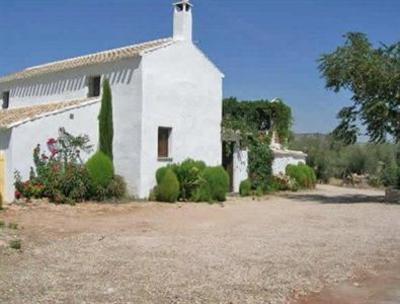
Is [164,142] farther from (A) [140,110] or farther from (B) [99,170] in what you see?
(B) [99,170]

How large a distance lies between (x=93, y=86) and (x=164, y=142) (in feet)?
13.4

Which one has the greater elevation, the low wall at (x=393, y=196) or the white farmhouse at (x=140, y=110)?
the white farmhouse at (x=140, y=110)

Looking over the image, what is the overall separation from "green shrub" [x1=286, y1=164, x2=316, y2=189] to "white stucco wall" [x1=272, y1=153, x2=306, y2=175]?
1.22 feet

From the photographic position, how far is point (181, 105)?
2381 centimetres

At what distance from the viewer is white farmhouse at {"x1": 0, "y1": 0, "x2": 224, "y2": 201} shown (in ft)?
66.6

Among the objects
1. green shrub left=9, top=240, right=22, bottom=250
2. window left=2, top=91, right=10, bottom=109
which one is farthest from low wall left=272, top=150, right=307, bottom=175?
green shrub left=9, top=240, right=22, bottom=250

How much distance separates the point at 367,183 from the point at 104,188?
25971 millimetres

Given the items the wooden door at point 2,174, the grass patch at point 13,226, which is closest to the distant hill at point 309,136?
the wooden door at point 2,174

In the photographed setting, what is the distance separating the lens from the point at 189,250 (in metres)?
10.8

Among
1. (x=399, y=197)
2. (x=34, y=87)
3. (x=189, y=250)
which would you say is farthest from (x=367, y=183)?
(x=189, y=250)

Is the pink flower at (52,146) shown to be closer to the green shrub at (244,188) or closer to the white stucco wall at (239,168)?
the green shrub at (244,188)

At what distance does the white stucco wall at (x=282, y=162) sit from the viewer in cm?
3186

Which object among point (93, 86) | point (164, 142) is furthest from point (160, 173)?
point (93, 86)

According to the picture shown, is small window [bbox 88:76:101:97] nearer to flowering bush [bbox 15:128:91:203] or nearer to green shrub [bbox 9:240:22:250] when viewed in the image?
flowering bush [bbox 15:128:91:203]
